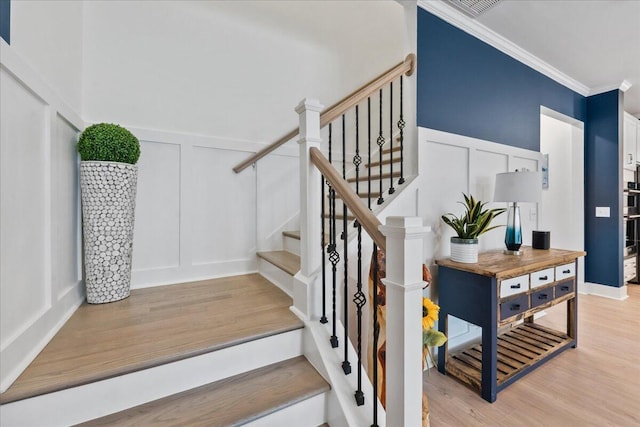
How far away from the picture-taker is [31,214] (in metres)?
1.20

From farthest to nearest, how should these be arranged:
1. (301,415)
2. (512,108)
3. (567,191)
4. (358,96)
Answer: (567,191)
(512,108)
(358,96)
(301,415)

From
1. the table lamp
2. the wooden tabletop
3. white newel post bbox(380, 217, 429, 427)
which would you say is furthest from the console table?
white newel post bbox(380, 217, 429, 427)

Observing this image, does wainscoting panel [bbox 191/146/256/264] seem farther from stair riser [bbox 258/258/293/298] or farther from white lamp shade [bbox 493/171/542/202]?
white lamp shade [bbox 493/171/542/202]

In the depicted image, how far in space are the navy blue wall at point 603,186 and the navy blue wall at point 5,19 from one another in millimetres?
5467

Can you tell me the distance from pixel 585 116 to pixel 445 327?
3744 mm

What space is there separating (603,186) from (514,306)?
3.07m

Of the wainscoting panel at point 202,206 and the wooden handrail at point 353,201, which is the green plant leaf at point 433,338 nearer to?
the wooden handrail at point 353,201

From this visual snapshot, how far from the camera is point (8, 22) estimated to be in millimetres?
1086

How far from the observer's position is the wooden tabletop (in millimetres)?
1883

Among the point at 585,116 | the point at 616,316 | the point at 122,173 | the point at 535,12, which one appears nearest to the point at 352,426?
the point at 122,173

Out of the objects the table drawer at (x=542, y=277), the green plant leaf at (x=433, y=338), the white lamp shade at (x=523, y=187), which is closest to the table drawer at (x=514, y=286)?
the table drawer at (x=542, y=277)

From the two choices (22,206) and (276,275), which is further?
(276,275)

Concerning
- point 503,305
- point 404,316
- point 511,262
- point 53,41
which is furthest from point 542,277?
point 53,41

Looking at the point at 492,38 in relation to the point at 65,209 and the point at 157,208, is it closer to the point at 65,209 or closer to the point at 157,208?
the point at 157,208
